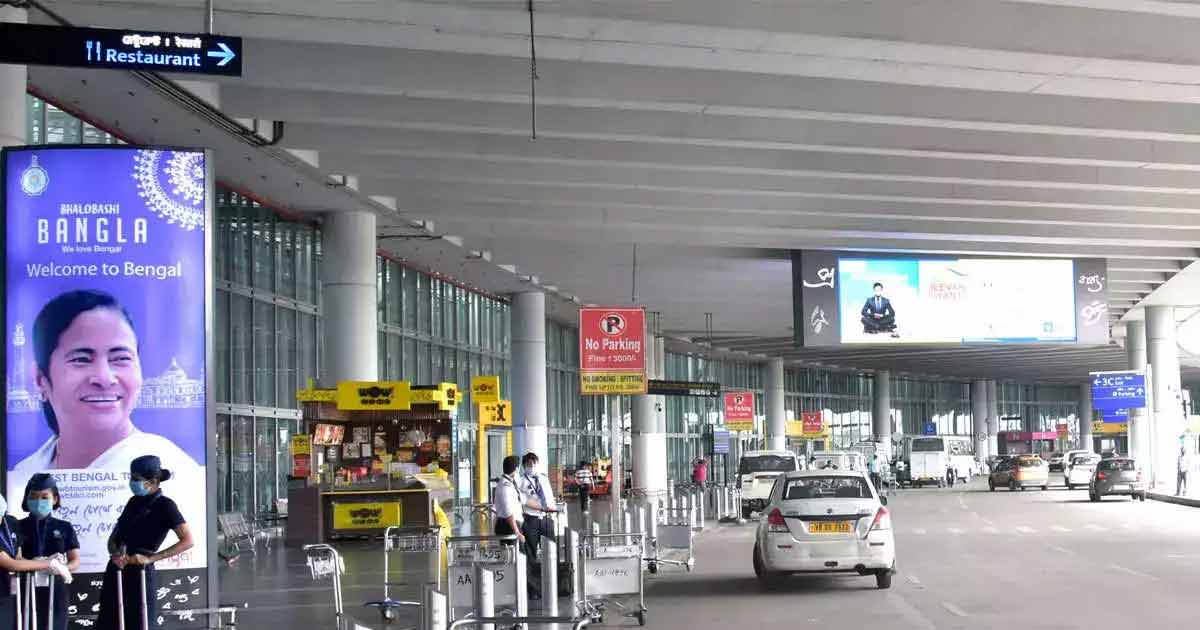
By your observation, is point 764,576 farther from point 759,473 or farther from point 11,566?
point 759,473

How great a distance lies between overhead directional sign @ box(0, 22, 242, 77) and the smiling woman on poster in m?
1.89

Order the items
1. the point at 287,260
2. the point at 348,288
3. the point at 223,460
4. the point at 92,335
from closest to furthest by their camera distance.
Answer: the point at 92,335 → the point at 348,288 → the point at 223,460 → the point at 287,260

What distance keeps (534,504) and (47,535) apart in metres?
7.19

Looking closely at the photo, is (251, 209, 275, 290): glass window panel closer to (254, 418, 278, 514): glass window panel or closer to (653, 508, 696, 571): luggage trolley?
(254, 418, 278, 514): glass window panel

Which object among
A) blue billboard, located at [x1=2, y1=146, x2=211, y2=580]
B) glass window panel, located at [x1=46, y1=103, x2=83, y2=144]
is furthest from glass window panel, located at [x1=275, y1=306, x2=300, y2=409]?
blue billboard, located at [x1=2, y1=146, x2=211, y2=580]

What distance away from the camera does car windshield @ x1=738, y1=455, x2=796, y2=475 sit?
4209cm

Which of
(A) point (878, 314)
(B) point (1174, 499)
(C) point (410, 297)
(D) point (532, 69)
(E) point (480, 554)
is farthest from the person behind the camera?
(B) point (1174, 499)

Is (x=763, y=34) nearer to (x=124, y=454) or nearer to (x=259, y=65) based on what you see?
(x=259, y=65)

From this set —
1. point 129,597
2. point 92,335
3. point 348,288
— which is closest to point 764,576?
point 92,335

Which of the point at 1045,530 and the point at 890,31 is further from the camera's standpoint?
the point at 1045,530

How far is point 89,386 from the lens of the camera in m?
11.8

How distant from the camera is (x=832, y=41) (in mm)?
16516

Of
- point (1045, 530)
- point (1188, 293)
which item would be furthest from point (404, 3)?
point (1188, 293)

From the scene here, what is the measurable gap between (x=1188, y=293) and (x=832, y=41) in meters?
30.2
